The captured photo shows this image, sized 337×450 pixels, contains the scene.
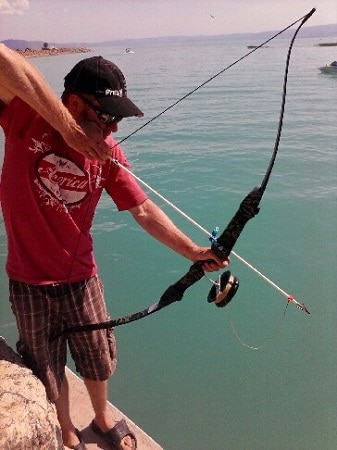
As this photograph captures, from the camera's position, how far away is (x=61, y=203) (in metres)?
2.16

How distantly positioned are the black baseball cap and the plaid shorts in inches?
34.9

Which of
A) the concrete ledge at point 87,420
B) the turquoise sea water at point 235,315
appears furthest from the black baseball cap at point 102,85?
the turquoise sea water at point 235,315

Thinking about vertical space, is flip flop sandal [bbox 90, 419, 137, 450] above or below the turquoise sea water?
above

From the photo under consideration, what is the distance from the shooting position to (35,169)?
2066 mm

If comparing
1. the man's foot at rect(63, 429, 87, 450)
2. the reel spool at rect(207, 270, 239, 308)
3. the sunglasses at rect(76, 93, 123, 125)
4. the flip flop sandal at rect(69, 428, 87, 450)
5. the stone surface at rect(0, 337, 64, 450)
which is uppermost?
the sunglasses at rect(76, 93, 123, 125)

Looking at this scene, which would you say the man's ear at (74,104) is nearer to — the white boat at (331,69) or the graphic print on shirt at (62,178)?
the graphic print on shirt at (62,178)

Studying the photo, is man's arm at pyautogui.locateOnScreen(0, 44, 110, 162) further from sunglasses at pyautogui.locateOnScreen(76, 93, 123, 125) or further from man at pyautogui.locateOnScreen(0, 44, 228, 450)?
sunglasses at pyautogui.locateOnScreen(76, 93, 123, 125)

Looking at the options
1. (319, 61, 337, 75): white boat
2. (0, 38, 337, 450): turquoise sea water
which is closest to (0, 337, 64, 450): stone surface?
(0, 38, 337, 450): turquoise sea water

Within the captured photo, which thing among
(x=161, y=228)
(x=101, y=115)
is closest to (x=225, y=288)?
(x=161, y=228)

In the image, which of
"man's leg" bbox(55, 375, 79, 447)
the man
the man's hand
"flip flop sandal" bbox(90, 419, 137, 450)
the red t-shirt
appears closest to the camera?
the man

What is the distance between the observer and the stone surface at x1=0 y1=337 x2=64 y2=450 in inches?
76.0

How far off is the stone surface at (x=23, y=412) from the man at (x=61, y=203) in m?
0.17

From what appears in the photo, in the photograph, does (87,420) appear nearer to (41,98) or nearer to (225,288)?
(225,288)

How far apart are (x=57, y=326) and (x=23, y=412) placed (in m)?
0.49
